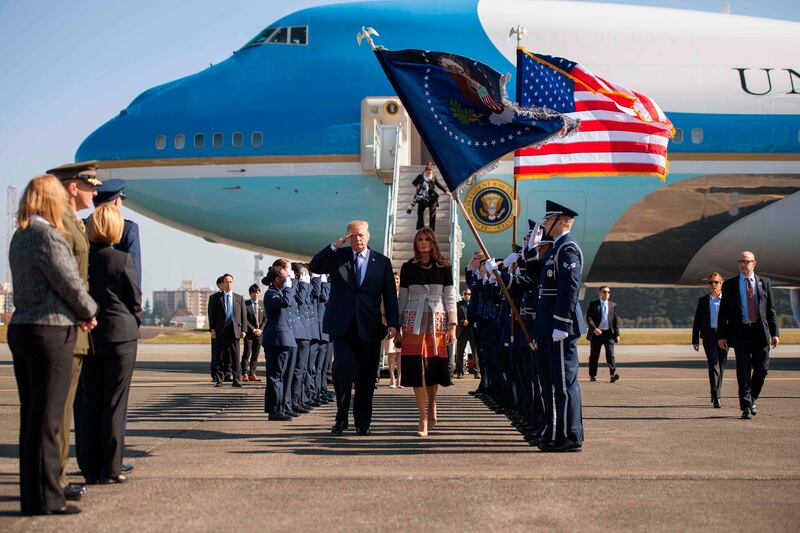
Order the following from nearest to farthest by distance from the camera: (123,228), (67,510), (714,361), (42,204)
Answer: (67,510) < (42,204) < (123,228) < (714,361)

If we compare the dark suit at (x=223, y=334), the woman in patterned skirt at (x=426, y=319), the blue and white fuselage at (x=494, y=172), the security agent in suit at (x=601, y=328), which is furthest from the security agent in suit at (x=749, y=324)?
the blue and white fuselage at (x=494, y=172)

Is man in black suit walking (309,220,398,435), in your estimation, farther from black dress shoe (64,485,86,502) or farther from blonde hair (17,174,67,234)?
blonde hair (17,174,67,234)

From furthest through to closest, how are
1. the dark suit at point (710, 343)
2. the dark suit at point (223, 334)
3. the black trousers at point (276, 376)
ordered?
the dark suit at point (223, 334), the dark suit at point (710, 343), the black trousers at point (276, 376)

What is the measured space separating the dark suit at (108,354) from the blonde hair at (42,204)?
1052mm

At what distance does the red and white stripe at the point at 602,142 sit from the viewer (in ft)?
35.7

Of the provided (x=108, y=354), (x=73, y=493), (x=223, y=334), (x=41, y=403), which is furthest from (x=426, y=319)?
(x=223, y=334)

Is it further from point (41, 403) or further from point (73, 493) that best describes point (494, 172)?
point (41, 403)

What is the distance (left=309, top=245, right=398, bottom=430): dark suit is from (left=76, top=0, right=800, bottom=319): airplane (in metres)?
9.66

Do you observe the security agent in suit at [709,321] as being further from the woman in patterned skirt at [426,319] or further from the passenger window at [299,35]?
the passenger window at [299,35]

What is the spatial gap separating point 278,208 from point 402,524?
14432 millimetres

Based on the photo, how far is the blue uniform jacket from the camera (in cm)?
1041

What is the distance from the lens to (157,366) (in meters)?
21.3

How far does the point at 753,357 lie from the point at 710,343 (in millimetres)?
1783

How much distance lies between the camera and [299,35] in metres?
19.5
